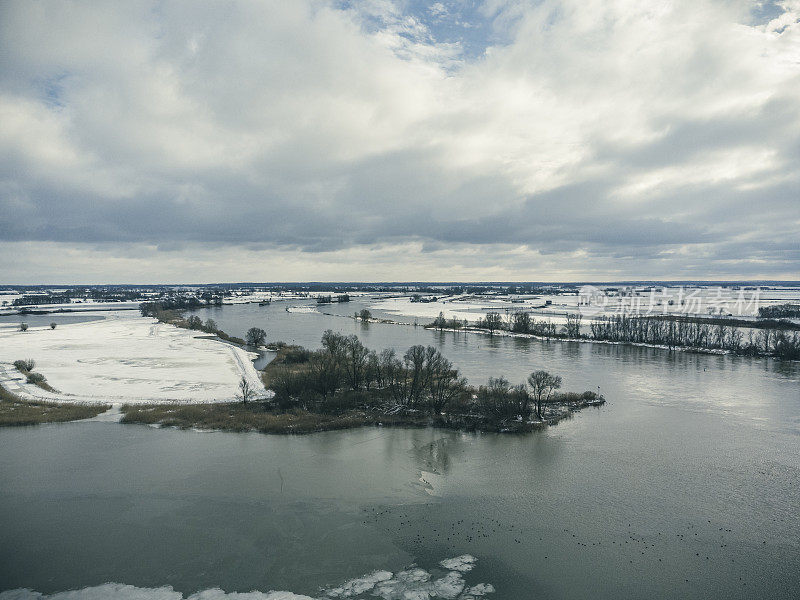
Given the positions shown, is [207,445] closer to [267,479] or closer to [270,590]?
[267,479]

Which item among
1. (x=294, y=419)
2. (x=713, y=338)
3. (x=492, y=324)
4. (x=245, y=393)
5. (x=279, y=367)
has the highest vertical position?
(x=492, y=324)

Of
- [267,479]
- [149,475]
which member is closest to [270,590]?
[267,479]

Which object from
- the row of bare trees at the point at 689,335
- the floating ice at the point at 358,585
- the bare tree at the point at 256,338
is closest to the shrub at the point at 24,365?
the bare tree at the point at 256,338

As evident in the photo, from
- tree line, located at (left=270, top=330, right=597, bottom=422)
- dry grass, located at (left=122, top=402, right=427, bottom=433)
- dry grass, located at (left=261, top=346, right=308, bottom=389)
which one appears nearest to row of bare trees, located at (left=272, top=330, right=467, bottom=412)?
tree line, located at (left=270, top=330, right=597, bottom=422)

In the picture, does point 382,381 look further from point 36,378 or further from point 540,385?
point 36,378

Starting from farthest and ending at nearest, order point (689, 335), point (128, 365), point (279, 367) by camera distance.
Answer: point (689, 335)
point (279, 367)
point (128, 365)

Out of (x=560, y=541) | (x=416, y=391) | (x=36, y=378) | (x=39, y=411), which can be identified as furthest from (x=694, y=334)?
(x=36, y=378)

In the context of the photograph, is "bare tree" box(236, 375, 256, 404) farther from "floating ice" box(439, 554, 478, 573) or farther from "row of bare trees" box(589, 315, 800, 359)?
"row of bare trees" box(589, 315, 800, 359)

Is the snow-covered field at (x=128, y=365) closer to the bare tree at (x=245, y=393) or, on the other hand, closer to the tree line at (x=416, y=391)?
the bare tree at (x=245, y=393)
